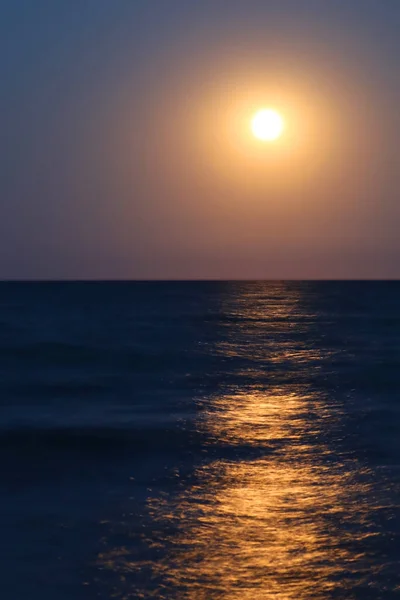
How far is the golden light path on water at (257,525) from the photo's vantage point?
8.47 meters

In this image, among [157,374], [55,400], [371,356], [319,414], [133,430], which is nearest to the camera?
[133,430]

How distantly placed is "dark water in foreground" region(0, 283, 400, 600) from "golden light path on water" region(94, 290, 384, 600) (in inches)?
1.1

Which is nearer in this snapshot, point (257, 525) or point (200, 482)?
point (257, 525)

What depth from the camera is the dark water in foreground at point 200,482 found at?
870 cm

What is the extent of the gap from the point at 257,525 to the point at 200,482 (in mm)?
2635

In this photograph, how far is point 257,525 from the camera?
10203 mm

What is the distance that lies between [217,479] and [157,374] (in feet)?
57.1

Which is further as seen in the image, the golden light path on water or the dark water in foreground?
the dark water in foreground

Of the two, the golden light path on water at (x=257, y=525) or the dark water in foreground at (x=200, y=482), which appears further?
the dark water in foreground at (x=200, y=482)

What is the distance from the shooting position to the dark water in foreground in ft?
28.6

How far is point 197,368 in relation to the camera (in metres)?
31.8

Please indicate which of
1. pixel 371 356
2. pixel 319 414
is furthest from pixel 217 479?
pixel 371 356

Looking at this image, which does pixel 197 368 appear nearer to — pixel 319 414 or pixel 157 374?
pixel 157 374

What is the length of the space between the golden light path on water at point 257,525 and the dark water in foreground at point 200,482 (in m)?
0.03
